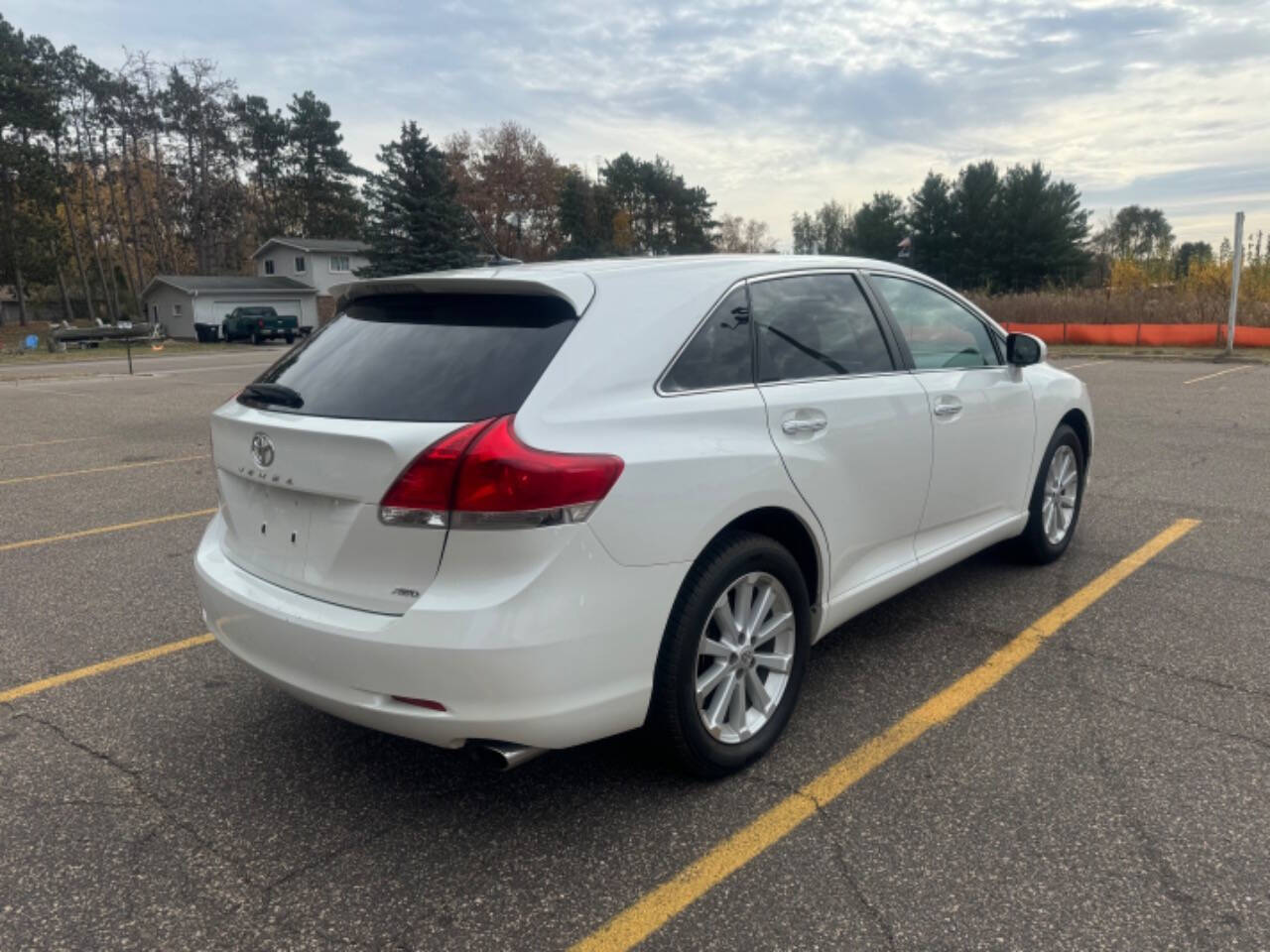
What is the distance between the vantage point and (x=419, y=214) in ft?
130

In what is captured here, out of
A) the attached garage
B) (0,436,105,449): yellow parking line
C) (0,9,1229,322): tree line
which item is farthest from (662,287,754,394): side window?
the attached garage

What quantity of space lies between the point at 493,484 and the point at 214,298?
56150mm

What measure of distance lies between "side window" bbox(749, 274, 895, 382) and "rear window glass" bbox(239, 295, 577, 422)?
84 cm

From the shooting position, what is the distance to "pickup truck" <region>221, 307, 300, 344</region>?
43344 millimetres

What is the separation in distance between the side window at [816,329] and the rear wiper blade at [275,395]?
150 cm

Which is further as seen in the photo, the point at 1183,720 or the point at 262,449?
the point at 1183,720

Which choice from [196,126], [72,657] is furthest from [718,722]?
[196,126]

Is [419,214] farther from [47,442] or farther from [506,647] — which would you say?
[506,647]

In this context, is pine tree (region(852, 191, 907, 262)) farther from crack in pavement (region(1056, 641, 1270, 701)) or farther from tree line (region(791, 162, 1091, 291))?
crack in pavement (region(1056, 641, 1270, 701))

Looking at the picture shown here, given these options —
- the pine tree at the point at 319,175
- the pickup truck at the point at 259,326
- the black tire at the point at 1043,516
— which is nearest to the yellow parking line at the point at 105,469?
the black tire at the point at 1043,516

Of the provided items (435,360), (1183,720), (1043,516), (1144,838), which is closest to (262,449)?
(435,360)

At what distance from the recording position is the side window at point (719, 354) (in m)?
2.80

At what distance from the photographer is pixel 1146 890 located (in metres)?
2.34

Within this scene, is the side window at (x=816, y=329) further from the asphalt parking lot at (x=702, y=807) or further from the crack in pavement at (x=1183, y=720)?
the crack in pavement at (x=1183, y=720)
